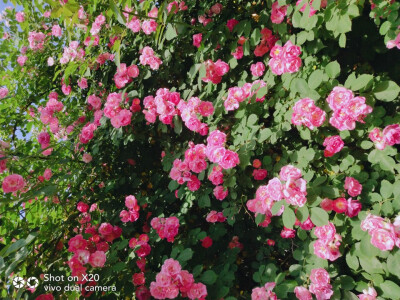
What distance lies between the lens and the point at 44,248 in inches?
77.3

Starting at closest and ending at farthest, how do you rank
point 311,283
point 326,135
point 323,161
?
1. point 311,283
2. point 326,135
3. point 323,161

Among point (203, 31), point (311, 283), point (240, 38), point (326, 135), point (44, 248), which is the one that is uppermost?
point (203, 31)

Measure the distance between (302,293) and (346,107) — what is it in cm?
83

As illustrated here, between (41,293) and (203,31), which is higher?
(203,31)

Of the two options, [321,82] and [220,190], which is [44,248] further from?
[321,82]

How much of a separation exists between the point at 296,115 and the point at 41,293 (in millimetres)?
1440

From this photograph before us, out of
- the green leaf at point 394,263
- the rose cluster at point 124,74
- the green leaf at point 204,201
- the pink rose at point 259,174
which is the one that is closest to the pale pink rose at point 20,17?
the rose cluster at point 124,74

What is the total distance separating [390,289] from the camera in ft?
3.66

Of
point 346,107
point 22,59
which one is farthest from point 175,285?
point 22,59

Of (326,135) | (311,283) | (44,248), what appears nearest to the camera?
(311,283)

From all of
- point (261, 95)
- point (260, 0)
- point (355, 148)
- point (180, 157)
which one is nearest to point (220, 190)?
point (180, 157)

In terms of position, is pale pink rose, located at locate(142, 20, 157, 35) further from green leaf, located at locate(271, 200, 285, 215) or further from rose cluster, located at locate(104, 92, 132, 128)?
green leaf, located at locate(271, 200, 285, 215)

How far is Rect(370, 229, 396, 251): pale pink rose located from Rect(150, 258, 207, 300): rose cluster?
73cm

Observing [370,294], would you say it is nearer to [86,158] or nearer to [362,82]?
[362,82]
